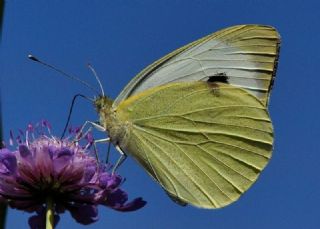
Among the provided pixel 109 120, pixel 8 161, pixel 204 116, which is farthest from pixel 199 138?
pixel 8 161

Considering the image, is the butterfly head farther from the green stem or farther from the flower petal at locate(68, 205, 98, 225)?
the green stem

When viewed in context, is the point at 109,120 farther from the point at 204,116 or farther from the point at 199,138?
the point at 204,116

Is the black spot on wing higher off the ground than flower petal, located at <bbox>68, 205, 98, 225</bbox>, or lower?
higher

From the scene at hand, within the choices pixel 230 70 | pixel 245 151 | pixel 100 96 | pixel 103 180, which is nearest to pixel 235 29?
pixel 230 70

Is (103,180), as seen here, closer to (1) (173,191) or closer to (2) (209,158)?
(1) (173,191)

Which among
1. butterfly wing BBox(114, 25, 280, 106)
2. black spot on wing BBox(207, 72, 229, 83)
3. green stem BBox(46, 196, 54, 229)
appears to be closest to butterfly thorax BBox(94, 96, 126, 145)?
butterfly wing BBox(114, 25, 280, 106)

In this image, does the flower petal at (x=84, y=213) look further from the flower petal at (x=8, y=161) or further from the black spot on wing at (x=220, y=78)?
the black spot on wing at (x=220, y=78)

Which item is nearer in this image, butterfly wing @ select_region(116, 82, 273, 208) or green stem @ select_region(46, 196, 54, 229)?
green stem @ select_region(46, 196, 54, 229)
